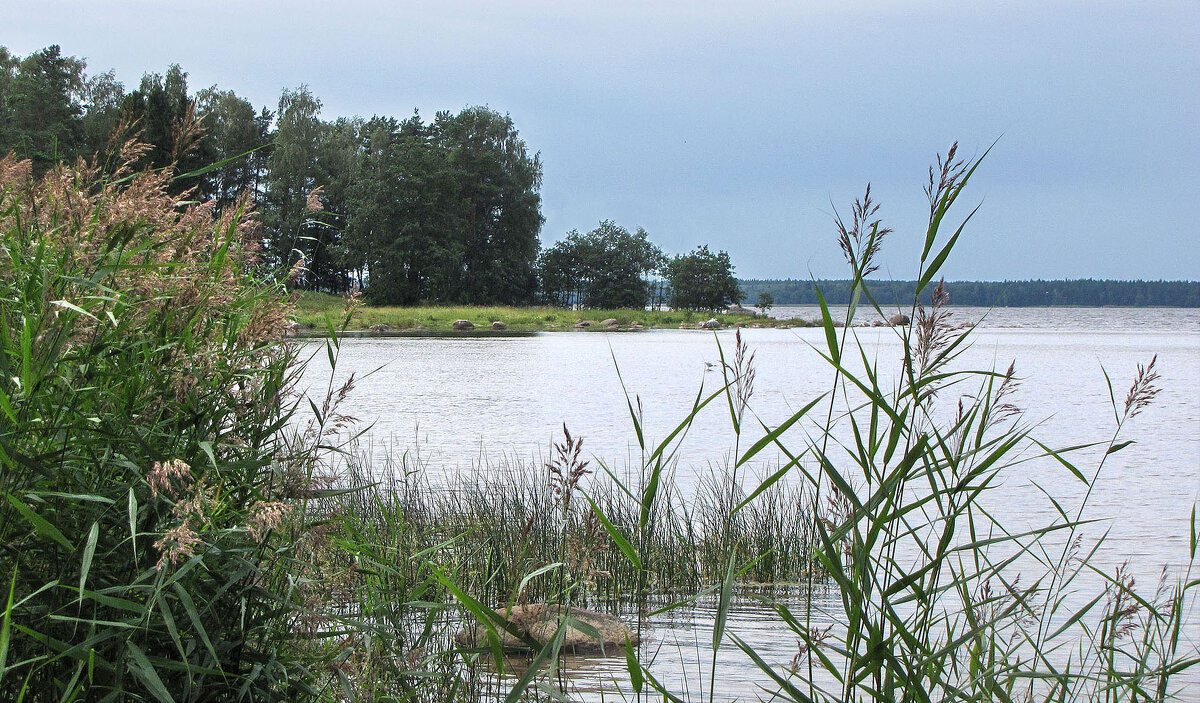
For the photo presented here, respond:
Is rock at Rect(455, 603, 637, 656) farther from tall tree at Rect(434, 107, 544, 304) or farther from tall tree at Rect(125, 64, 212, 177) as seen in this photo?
tall tree at Rect(434, 107, 544, 304)

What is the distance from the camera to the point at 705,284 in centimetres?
7788

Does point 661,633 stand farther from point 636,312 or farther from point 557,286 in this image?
point 557,286

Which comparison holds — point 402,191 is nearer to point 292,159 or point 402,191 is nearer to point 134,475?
point 292,159

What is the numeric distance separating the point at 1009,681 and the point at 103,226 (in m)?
2.88

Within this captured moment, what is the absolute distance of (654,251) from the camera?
3327 inches

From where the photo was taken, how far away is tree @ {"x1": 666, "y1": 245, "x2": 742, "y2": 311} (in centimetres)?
7775

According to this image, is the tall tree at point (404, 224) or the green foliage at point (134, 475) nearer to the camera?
the green foliage at point (134, 475)

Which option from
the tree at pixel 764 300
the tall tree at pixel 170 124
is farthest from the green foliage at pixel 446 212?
the tree at pixel 764 300

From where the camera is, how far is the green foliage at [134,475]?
7.00 ft

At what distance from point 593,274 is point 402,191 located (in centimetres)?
2109

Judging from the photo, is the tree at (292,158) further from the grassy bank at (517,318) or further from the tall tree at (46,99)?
the tall tree at (46,99)

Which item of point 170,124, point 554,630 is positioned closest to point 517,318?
point 170,124

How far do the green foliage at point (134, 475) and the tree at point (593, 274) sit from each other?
244ft

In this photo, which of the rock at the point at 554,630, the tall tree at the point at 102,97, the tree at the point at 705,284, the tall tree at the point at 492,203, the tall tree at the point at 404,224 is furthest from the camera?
the tree at the point at 705,284
